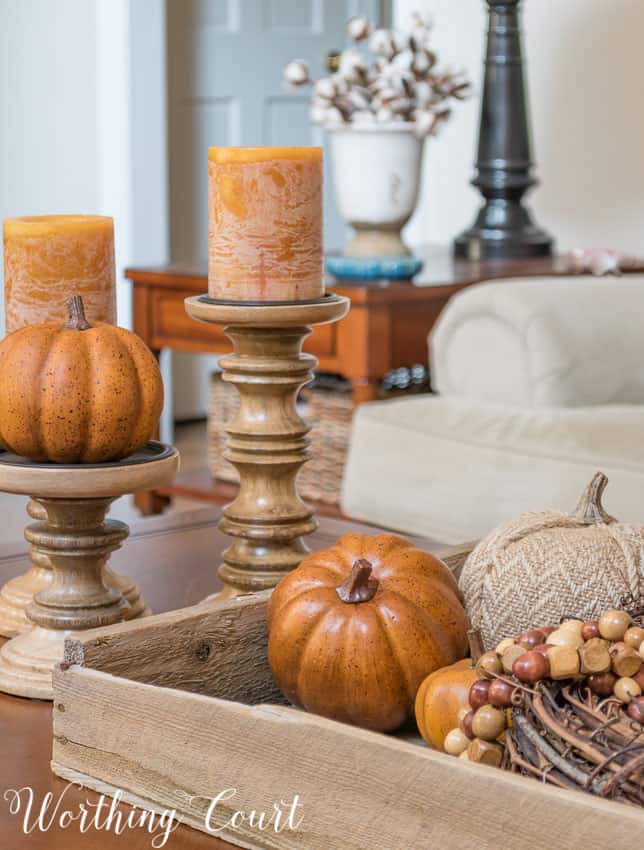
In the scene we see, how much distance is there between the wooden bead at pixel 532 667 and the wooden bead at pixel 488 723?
0.03 meters

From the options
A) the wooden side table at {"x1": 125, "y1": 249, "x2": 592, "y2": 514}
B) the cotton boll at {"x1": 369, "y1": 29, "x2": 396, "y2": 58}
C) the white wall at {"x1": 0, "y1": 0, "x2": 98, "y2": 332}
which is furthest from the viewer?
the white wall at {"x1": 0, "y1": 0, "x2": 98, "y2": 332}

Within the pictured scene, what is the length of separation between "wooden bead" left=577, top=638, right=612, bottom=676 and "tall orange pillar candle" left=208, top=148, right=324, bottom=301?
1.34 ft

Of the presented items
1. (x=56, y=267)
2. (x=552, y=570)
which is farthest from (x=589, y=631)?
(x=56, y=267)

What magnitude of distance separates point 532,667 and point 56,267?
20.6 inches

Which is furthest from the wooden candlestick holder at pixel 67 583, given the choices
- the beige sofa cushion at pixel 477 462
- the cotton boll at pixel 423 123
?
the cotton boll at pixel 423 123

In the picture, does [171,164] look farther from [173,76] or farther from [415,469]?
[415,469]

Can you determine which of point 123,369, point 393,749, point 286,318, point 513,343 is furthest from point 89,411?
point 513,343

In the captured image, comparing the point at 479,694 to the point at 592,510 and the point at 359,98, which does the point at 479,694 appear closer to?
the point at 592,510

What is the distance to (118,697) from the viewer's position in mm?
793

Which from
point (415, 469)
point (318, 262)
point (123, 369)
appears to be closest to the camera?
point (123, 369)

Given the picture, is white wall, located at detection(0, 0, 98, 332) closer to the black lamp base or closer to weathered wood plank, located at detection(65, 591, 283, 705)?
the black lamp base

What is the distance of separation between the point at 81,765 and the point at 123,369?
247mm

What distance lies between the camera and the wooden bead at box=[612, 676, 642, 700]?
68 cm

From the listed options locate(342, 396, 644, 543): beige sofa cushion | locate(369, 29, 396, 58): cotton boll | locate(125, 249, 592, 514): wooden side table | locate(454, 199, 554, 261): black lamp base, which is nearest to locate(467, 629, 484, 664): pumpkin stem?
locate(342, 396, 644, 543): beige sofa cushion
